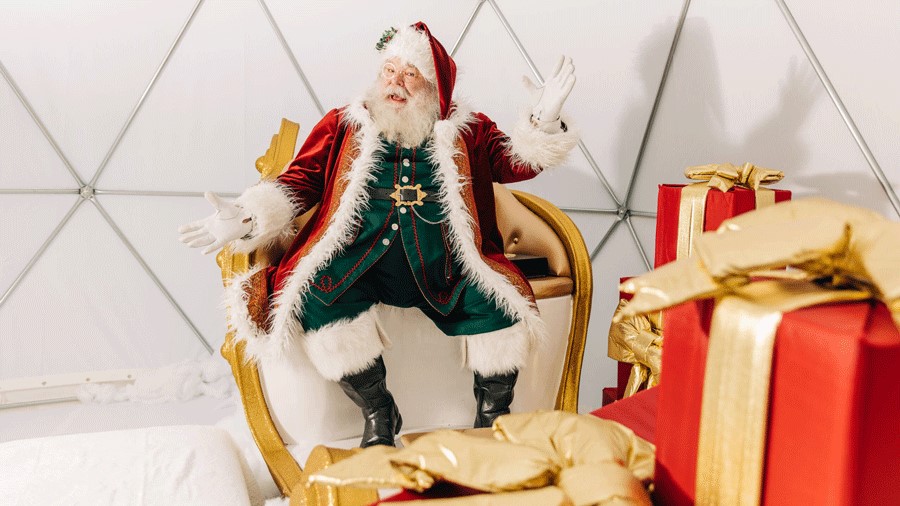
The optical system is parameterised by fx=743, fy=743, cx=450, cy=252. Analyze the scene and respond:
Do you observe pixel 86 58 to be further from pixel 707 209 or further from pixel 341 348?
pixel 707 209

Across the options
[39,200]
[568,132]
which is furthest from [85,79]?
[568,132]

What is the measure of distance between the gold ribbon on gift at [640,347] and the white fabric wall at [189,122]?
20.3 inches

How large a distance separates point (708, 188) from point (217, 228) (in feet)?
3.12

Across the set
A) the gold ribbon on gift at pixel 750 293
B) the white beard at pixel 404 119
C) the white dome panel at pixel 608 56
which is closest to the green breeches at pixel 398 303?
the white beard at pixel 404 119

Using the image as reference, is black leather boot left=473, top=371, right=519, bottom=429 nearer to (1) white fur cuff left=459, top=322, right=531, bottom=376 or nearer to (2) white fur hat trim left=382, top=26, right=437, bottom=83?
(1) white fur cuff left=459, top=322, right=531, bottom=376

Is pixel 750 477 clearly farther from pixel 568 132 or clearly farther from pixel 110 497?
pixel 568 132

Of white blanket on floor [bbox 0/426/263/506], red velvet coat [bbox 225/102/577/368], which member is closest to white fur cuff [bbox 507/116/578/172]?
red velvet coat [bbox 225/102/577/368]

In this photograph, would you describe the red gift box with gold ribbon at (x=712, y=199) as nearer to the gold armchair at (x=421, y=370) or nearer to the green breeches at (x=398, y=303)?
the gold armchair at (x=421, y=370)

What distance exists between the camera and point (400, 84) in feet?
5.32

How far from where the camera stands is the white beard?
161cm

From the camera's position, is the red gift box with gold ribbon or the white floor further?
the white floor

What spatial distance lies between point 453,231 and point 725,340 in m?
1.15

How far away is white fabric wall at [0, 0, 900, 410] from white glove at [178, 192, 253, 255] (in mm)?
895

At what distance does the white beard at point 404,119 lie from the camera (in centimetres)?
161
